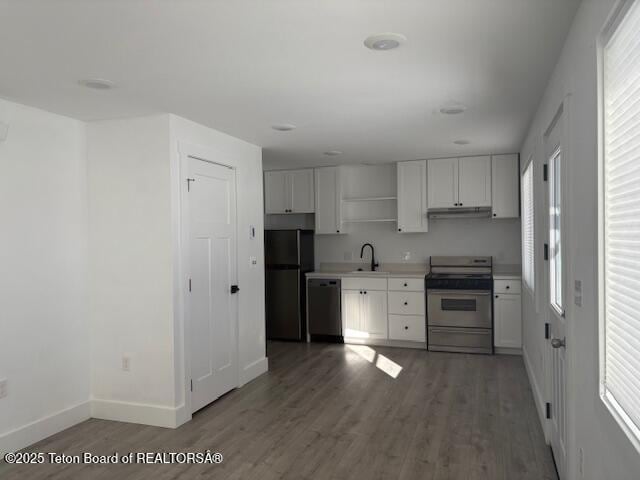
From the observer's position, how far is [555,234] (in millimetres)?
3027

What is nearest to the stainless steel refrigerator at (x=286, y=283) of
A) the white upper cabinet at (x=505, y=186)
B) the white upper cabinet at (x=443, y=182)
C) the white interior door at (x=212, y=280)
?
the white upper cabinet at (x=443, y=182)

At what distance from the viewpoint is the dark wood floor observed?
9.82ft

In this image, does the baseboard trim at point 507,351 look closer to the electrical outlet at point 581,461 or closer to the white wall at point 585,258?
the white wall at point 585,258

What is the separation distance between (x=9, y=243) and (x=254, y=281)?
2.22 metres

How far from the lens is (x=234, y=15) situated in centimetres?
209

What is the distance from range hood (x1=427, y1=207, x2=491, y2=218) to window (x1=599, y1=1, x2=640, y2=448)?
4.38 metres

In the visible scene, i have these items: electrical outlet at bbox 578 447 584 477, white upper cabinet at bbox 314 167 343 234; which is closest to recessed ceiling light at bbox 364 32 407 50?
electrical outlet at bbox 578 447 584 477

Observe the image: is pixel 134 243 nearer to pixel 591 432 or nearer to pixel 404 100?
pixel 404 100

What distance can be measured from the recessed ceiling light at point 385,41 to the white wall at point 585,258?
76cm

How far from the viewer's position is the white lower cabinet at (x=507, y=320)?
5578 millimetres

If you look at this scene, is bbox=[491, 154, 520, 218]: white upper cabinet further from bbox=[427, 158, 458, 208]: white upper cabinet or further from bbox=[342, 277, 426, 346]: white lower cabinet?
bbox=[342, 277, 426, 346]: white lower cabinet

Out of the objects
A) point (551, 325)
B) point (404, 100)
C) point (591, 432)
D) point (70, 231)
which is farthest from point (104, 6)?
point (551, 325)

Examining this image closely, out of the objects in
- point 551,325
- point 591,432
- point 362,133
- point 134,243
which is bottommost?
point 591,432

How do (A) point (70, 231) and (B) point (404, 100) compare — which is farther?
(A) point (70, 231)
